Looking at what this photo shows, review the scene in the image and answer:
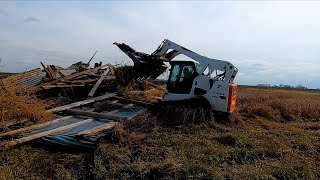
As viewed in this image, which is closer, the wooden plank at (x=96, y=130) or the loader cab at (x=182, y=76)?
the wooden plank at (x=96, y=130)

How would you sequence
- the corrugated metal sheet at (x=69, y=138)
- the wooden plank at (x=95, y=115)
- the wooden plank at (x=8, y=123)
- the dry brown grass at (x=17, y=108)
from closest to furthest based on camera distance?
the corrugated metal sheet at (x=69, y=138) → the wooden plank at (x=8, y=123) → the dry brown grass at (x=17, y=108) → the wooden plank at (x=95, y=115)

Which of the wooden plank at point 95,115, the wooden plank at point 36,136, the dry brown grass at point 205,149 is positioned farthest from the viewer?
the wooden plank at point 95,115

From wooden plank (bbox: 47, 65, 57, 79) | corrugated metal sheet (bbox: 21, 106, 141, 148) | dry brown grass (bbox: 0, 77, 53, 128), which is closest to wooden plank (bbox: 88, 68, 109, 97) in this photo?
wooden plank (bbox: 47, 65, 57, 79)

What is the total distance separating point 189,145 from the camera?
819 centimetres

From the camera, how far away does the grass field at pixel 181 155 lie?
6371 mm

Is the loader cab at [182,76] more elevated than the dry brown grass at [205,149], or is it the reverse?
the loader cab at [182,76]

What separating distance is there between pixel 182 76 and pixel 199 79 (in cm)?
71

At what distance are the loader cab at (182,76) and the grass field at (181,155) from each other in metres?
1.27

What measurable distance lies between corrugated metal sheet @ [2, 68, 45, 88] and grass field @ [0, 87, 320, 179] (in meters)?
5.08

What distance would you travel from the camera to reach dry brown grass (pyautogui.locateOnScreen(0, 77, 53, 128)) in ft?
30.8

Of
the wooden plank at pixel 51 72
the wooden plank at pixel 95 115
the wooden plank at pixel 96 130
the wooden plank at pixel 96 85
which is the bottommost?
the wooden plank at pixel 96 130

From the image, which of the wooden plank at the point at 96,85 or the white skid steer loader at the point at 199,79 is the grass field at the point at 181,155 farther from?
the wooden plank at the point at 96,85

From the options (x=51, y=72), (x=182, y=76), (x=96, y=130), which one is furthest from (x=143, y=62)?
(x=96, y=130)

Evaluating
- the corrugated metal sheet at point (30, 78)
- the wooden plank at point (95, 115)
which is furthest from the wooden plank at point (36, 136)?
the corrugated metal sheet at point (30, 78)
